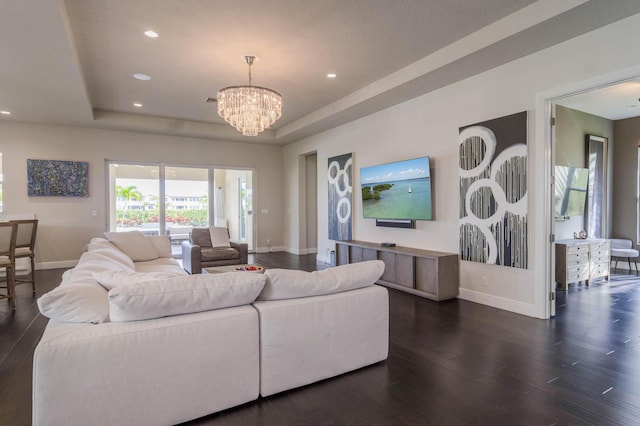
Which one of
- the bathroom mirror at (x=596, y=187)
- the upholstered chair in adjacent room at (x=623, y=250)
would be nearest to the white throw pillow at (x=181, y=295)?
the bathroom mirror at (x=596, y=187)

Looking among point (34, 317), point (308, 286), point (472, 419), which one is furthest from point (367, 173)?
point (34, 317)

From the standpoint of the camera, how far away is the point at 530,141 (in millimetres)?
3701

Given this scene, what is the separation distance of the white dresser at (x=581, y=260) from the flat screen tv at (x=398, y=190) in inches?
80.0

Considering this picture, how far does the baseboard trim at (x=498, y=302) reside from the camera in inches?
147

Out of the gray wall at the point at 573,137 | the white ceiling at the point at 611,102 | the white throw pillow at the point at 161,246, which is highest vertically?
→ the white ceiling at the point at 611,102

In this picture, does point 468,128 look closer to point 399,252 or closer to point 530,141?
point 530,141

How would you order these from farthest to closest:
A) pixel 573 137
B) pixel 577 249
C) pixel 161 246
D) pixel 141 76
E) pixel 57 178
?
pixel 57 178
pixel 573 137
pixel 161 246
pixel 577 249
pixel 141 76

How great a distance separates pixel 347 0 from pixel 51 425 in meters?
3.58

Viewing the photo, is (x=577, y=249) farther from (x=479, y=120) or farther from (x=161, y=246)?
(x=161, y=246)

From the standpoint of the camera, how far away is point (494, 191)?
159 inches

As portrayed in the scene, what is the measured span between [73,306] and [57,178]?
20.6ft

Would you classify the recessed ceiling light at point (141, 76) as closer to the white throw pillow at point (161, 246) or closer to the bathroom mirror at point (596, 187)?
the white throw pillow at point (161, 246)

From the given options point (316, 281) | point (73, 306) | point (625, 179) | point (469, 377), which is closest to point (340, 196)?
point (316, 281)

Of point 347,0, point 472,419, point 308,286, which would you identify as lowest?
point 472,419
